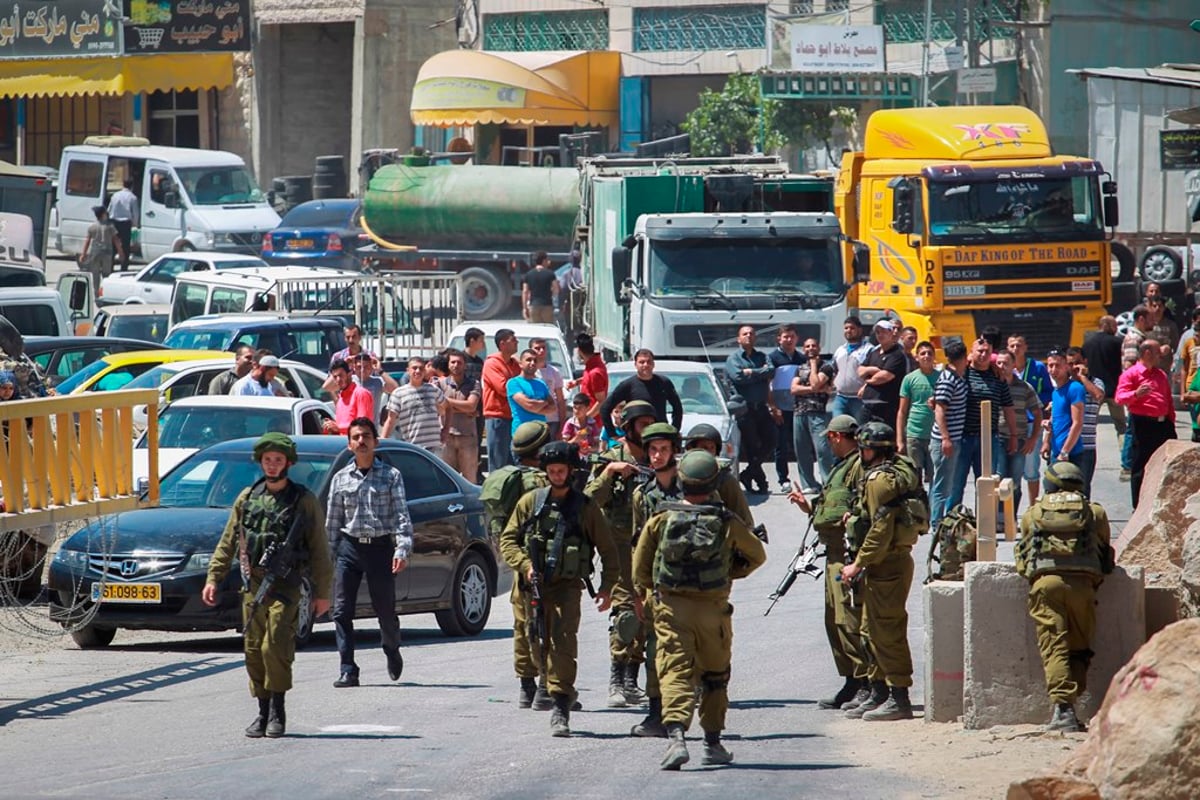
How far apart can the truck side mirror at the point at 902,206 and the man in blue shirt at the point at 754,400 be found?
4.33 metres

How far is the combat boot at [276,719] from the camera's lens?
33.7ft

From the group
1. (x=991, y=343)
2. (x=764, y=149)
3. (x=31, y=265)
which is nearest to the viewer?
(x=991, y=343)

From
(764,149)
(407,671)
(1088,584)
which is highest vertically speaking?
(764,149)

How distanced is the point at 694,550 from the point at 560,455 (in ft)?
4.15

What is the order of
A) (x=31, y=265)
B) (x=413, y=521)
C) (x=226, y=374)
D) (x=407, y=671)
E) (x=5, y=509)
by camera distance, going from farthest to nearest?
1. (x=31, y=265)
2. (x=226, y=374)
3. (x=413, y=521)
4. (x=407, y=671)
5. (x=5, y=509)

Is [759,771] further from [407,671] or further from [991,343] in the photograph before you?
[991,343]

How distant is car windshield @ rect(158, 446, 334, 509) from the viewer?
13.7 m

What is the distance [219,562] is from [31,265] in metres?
19.3

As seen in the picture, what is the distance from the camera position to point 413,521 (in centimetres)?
1373

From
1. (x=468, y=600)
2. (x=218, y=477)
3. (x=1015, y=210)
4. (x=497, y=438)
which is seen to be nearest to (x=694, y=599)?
(x=468, y=600)

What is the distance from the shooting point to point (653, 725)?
10.2 meters

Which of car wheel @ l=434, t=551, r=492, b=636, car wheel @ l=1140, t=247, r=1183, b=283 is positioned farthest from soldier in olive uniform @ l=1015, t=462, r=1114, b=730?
car wheel @ l=1140, t=247, r=1183, b=283

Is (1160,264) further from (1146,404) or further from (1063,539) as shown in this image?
(1063,539)

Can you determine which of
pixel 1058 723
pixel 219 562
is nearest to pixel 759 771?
pixel 1058 723
